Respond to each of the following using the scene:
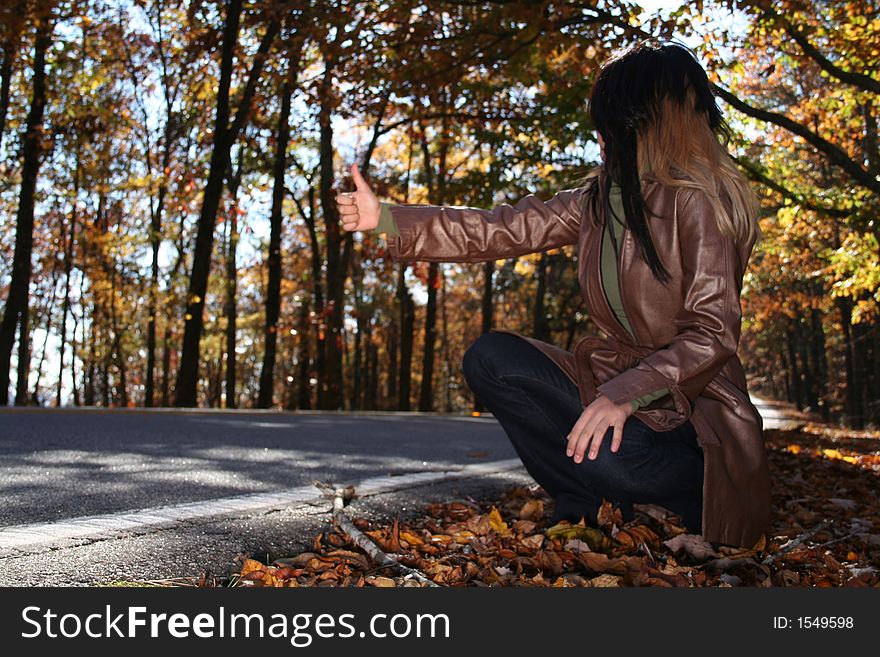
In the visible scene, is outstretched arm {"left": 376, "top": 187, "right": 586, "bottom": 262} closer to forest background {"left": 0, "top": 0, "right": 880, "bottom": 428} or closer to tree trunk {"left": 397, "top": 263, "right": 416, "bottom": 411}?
forest background {"left": 0, "top": 0, "right": 880, "bottom": 428}

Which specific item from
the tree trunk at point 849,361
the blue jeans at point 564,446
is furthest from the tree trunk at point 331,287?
the blue jeans at point 564,446

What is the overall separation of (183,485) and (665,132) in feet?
10.1

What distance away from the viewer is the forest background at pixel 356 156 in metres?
10.3

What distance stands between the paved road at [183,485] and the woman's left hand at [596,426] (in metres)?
1.25

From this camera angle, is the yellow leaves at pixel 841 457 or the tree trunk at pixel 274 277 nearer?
the yellow leaves at pixel 841 457

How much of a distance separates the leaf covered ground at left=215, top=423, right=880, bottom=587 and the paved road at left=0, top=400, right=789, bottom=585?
25cm

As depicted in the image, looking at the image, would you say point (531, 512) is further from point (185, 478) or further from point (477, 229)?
point (185, 478)

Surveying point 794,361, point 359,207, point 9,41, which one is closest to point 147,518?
point 359,207

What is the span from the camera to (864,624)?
91.4 inches

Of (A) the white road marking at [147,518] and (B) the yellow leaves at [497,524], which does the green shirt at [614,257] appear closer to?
(B) the yellow leaves at [497,524]

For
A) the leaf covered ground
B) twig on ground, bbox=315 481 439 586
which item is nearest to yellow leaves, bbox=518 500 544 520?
the leaf covered ground

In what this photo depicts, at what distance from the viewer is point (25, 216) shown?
1814 centimetres

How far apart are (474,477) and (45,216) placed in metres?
36.9

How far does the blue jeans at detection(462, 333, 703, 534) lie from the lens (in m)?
3.31
